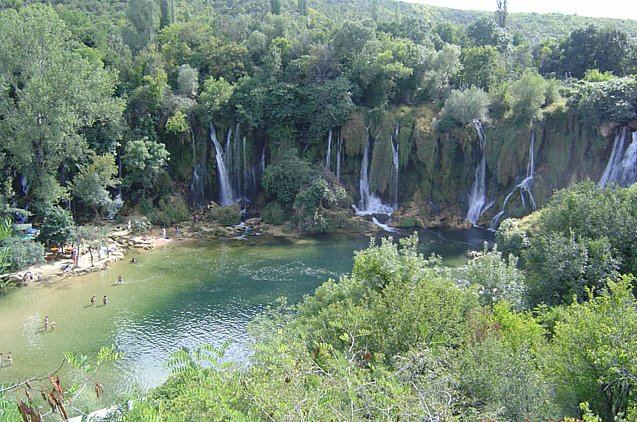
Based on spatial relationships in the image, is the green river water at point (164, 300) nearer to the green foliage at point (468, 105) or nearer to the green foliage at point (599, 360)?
the green foliage at point (468, 105)

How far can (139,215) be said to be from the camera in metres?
40.7

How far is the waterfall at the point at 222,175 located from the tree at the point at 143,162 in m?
4.18

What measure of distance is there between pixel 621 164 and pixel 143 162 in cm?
3431

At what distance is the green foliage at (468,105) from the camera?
40.7m

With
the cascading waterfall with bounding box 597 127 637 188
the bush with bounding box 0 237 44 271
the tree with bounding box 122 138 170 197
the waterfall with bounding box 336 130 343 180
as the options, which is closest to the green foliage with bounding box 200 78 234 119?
the tree with bounding box 122 138 170 197

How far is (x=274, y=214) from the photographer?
41.2 m

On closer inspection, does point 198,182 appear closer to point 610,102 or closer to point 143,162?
point 143,162

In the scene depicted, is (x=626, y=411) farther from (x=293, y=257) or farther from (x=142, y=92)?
(x=142, y=92)

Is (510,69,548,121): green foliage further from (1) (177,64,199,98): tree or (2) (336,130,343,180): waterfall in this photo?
(1) (177,64,199,98): tree

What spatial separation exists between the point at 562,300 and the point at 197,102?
1362 inches

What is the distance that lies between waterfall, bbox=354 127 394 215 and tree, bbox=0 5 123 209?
67.9 ft

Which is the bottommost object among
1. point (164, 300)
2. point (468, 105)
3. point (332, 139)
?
point (164, 300)

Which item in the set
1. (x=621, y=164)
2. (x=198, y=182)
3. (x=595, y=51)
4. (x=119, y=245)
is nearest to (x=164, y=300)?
(x=119, y=245)

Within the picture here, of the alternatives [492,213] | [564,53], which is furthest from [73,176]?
[564,53]
